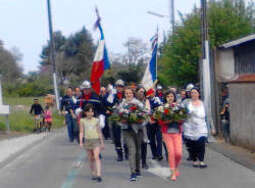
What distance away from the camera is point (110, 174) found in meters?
11.1

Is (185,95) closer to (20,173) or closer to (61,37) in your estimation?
(20,173)

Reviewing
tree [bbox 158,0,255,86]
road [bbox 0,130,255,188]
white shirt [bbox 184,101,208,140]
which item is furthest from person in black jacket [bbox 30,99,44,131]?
white shirt [bbox 184,101,208,140]

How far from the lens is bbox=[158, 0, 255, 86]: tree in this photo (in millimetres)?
27734

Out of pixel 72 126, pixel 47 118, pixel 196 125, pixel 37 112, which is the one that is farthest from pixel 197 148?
pixel 47 118

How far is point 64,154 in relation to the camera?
15.0 metres

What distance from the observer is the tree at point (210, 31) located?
27.7 metres

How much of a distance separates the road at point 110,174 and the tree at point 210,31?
1360 cm

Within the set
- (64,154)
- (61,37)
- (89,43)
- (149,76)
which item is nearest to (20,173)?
(64,154)

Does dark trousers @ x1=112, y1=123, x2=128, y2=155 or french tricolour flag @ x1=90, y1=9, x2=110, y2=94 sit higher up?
french tricolour flag @ x1=90, y1=9, x2=110, y2=94

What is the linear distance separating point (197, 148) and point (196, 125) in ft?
1.97

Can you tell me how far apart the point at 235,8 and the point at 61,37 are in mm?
55076

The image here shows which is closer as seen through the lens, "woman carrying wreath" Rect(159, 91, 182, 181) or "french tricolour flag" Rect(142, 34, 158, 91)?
"woman carrying wreath" Rect(159, 91, 182, 181)

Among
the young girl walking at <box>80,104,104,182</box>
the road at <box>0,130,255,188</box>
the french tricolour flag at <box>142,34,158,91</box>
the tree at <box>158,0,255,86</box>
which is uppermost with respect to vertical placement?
the tree at <box>158,0,255,86</box>

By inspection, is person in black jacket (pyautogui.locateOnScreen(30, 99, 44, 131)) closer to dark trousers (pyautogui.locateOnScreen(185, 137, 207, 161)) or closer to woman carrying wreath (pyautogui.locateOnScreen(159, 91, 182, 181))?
dark trousers (pyautogui.locateOnScreen(185, 137, 207, 161))
